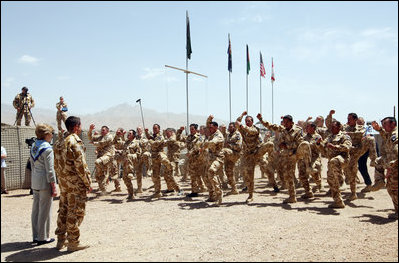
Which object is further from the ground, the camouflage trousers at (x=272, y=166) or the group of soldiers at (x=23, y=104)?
the group of soldiers at (x=23, y=104)

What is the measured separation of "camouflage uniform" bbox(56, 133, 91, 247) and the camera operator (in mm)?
10647

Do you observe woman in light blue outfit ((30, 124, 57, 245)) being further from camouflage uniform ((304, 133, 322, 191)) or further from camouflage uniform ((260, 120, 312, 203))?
camouflage uniform ((304, 133, 322, 191))

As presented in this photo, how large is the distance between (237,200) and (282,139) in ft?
6.80

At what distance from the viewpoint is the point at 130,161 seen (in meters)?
9.40

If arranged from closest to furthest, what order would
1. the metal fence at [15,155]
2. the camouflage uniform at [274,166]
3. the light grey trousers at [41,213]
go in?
the light grey trousers at [41,213] < the camouflage uniform at [274,166] < the metal fence at [15,155]

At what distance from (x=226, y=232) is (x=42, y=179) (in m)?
3.21

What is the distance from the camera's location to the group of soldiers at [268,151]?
7090 millimetres

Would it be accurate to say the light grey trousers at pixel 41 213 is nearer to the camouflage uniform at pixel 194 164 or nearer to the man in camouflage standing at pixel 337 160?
the camouflage uniform at pixel 194 164

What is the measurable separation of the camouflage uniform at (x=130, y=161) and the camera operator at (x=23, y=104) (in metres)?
6.81

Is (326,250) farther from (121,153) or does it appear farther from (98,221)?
(121,153)

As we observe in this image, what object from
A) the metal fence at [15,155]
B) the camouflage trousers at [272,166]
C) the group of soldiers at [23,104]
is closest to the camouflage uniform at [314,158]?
the camouflage trousers at [272,166]

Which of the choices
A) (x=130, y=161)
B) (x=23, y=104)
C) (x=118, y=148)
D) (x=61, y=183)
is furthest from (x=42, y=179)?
(x=23, y=104)

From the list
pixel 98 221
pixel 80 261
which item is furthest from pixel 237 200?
pixel 80 261

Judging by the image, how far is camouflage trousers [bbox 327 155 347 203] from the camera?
7004 millimetres
